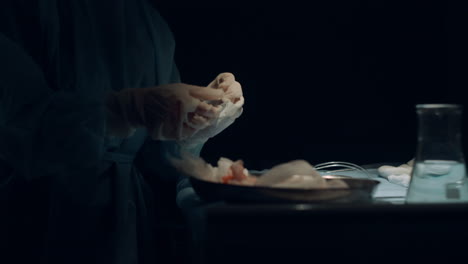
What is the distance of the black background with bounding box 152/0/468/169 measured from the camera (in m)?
1.85

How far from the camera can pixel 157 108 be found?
1.03m

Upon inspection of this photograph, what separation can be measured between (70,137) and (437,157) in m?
0.75

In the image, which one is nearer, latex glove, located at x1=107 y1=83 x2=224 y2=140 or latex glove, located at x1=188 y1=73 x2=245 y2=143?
latex glove, located at x1=107 y1=83 x2=224 y2=140

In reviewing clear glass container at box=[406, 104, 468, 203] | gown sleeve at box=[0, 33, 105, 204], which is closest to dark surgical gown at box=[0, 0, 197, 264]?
gown sleeve at box=[0, 33, 105, 204]

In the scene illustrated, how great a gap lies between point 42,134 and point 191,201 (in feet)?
1.30

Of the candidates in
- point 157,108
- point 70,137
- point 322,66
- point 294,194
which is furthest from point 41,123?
point 322,66

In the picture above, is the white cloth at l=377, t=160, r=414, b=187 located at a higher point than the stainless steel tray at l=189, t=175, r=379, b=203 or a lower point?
lower

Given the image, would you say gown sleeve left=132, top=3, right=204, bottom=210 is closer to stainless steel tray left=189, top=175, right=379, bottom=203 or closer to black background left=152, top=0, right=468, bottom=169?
black background left=152, top=0, right=468, bottom=169

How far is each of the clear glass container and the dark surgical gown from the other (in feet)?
2.20

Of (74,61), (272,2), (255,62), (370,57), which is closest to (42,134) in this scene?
(74,61)

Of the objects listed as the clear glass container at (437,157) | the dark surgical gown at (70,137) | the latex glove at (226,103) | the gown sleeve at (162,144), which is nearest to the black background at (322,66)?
the gown sleeve at (162,144)

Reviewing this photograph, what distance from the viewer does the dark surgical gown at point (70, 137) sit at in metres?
1.00

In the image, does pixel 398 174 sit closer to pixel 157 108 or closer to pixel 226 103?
pixel 226 103

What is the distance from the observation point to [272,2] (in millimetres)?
1846
